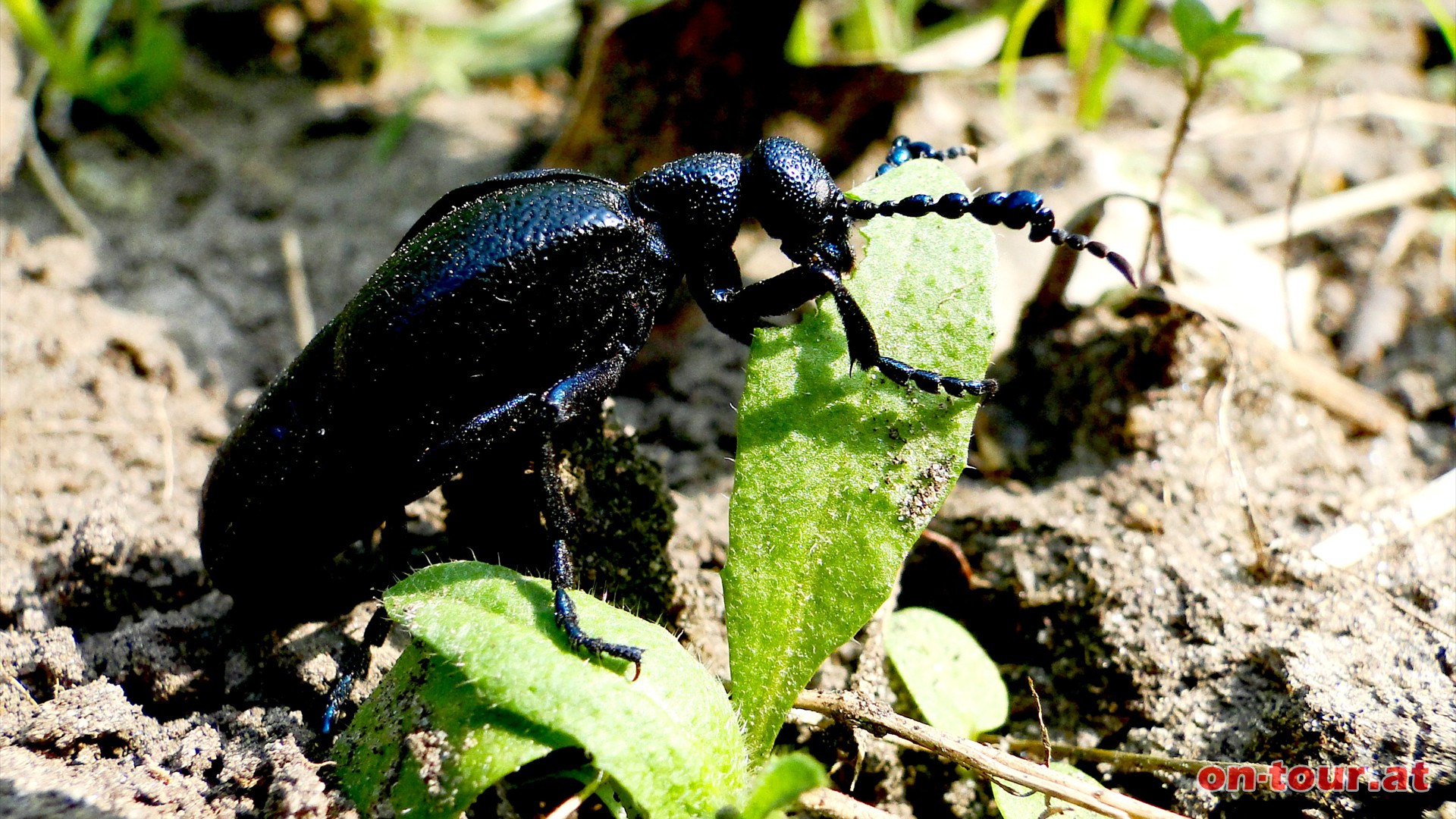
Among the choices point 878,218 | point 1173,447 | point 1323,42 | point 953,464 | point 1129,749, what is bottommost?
point 1129,749

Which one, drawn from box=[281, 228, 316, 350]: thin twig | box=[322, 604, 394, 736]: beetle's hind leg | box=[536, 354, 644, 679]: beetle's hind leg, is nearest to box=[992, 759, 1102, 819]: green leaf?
box=[536, 354, 644, 679]: beetle's hind leg

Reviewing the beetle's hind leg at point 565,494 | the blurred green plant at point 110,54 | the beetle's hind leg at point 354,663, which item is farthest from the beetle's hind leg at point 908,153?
the blurred green plant at point 110,54

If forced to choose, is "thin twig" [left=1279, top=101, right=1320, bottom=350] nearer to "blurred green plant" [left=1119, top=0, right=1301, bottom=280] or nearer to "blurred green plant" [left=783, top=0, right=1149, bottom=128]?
"blurred green plant" [left=1119, top=0, right=1301, bottom=280]

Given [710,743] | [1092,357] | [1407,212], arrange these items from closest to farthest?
[710,743] → [1092,357] → [1407,212]

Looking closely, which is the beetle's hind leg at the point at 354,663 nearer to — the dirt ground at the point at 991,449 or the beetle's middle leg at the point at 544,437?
the dirt ground at the point at 991,449

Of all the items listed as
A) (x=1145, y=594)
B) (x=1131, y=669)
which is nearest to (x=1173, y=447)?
(x=1145, y=594)

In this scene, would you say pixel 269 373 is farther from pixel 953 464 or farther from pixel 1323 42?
pixel 1323 42

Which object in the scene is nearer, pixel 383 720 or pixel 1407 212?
pixel 383 720

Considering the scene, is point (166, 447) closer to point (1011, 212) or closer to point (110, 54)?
point (110, 54)
